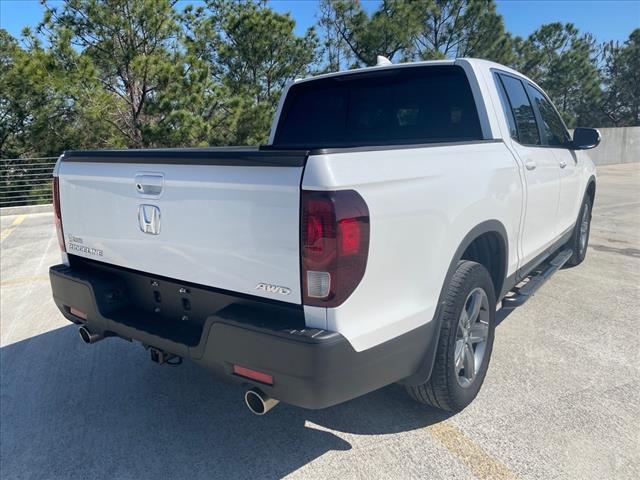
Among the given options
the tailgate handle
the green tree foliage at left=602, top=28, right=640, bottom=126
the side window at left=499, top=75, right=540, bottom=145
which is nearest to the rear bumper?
the tailgate handle

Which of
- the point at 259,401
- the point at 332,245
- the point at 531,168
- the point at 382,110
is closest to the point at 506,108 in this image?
the point at 531,168

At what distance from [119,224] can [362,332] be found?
1468 mm

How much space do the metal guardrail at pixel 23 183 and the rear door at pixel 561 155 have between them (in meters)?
13.6

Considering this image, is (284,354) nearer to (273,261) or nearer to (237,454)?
(273,261)

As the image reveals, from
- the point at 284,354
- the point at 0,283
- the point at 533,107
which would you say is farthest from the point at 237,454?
the point at 0,283

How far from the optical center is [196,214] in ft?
7.55

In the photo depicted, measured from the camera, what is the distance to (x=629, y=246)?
7070 mm

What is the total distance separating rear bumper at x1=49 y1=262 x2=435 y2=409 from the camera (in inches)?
77.8

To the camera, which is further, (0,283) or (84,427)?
(0,283)

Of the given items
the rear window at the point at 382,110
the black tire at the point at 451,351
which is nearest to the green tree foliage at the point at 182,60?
the rear window at the point at 382,110

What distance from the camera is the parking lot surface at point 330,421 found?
2.52 metres

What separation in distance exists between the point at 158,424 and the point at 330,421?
1015 millimetres

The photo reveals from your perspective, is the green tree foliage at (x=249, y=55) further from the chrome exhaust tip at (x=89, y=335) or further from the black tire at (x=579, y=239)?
the chrome exhaust tip at (x=89, y=335)

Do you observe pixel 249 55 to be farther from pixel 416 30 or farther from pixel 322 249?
pixel 322 249
